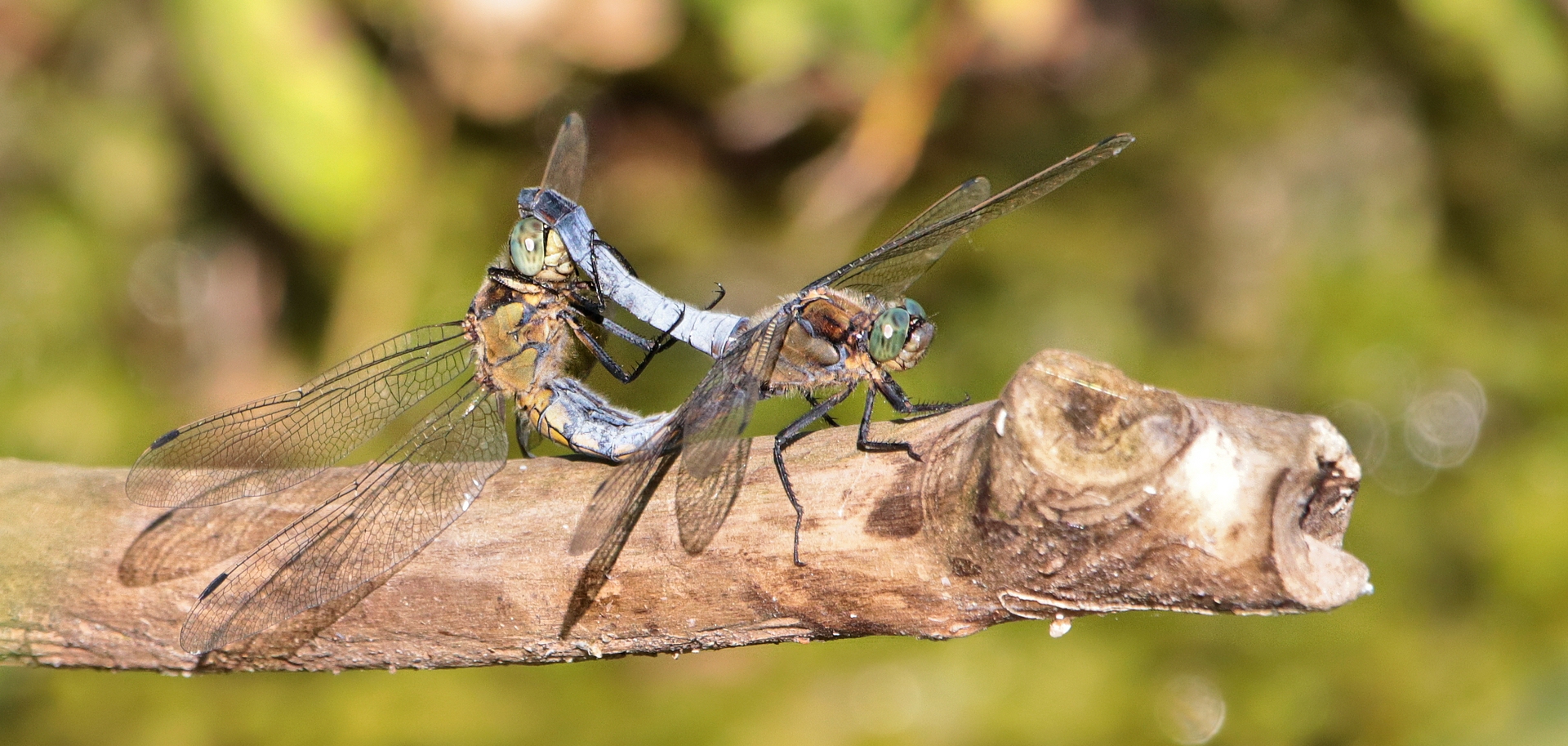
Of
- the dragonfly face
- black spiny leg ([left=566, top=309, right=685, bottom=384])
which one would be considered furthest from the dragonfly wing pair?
the dragonfly face

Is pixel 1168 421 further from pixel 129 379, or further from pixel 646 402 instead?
pixel 129 379

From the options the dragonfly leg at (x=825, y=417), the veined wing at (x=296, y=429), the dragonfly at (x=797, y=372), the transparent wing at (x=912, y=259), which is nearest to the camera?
the dragonfly at (x=797, y=372)

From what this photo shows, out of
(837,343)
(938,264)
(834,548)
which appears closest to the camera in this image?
(834,548)

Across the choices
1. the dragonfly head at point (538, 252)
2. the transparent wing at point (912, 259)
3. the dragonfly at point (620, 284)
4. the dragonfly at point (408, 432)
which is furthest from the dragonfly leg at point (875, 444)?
the dragonfly head at point (538, 252)

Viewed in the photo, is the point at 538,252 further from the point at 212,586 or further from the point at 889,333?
the point at 212,586

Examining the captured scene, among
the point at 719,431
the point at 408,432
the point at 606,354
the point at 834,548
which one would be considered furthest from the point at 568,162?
the point at 834,548

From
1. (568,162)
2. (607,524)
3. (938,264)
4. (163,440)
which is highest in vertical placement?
(568,162)

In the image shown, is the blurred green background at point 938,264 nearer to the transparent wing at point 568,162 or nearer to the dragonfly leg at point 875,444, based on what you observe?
the transparent wing at point 568,162

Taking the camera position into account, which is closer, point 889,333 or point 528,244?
point 889,333
